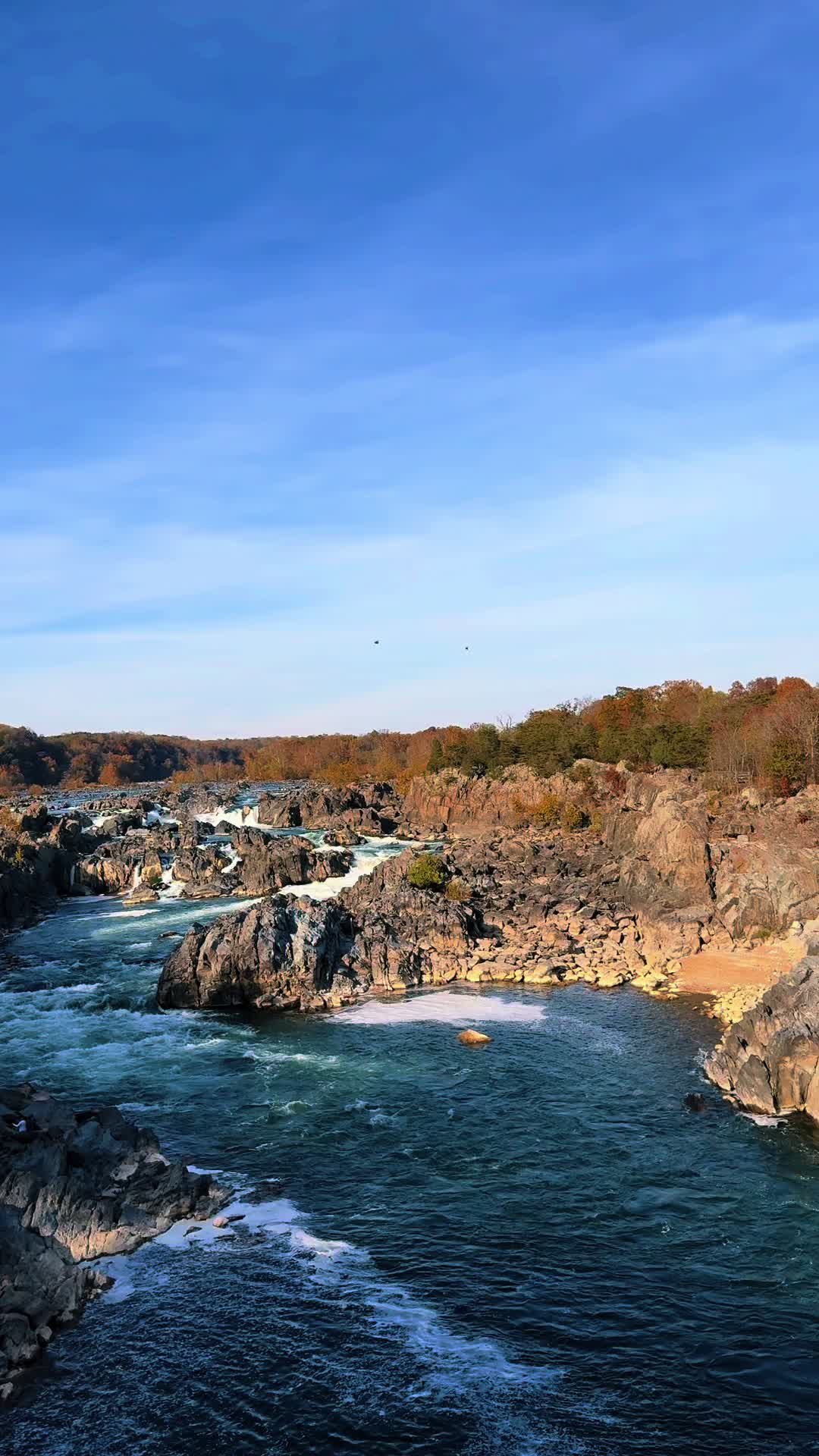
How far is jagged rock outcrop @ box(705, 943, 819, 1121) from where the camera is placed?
28.7 meters

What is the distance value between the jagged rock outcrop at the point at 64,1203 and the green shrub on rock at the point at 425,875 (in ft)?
98.2

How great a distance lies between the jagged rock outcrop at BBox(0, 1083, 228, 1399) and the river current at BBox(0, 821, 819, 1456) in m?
0.61

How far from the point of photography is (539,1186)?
2466cm

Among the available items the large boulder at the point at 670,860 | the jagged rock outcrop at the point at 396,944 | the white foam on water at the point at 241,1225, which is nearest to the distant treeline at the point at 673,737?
the large boulder at the point at 670,860

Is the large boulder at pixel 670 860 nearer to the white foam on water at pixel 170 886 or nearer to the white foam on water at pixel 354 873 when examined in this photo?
the white foam on water at pixel 354 873

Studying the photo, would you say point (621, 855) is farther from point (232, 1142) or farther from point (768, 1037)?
point (232, 1142)

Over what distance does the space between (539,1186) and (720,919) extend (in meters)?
28.3

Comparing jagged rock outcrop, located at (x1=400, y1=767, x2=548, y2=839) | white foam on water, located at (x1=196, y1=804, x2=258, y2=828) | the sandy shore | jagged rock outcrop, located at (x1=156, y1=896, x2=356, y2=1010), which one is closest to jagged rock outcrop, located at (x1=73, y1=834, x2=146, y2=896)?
white foam on water, located at (x1=196, y1=804, x2=258, y2=828)

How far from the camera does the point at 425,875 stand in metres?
54.4

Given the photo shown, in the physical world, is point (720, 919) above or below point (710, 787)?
below

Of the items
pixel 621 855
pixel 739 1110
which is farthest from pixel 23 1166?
pixel 621 855

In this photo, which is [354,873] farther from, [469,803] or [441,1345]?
[441,1345]

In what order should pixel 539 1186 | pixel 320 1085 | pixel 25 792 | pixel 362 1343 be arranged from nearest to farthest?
1. pixel 362 1343
2. pixel 539 1186
3. pixel 320 1085
4. pixel 25 792

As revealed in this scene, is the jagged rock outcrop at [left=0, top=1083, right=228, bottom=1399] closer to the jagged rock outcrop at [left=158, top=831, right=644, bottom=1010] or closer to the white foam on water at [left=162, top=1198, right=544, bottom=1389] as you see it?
the white foam on water at [left=162, top=1198, right=544, bottom=1389]
